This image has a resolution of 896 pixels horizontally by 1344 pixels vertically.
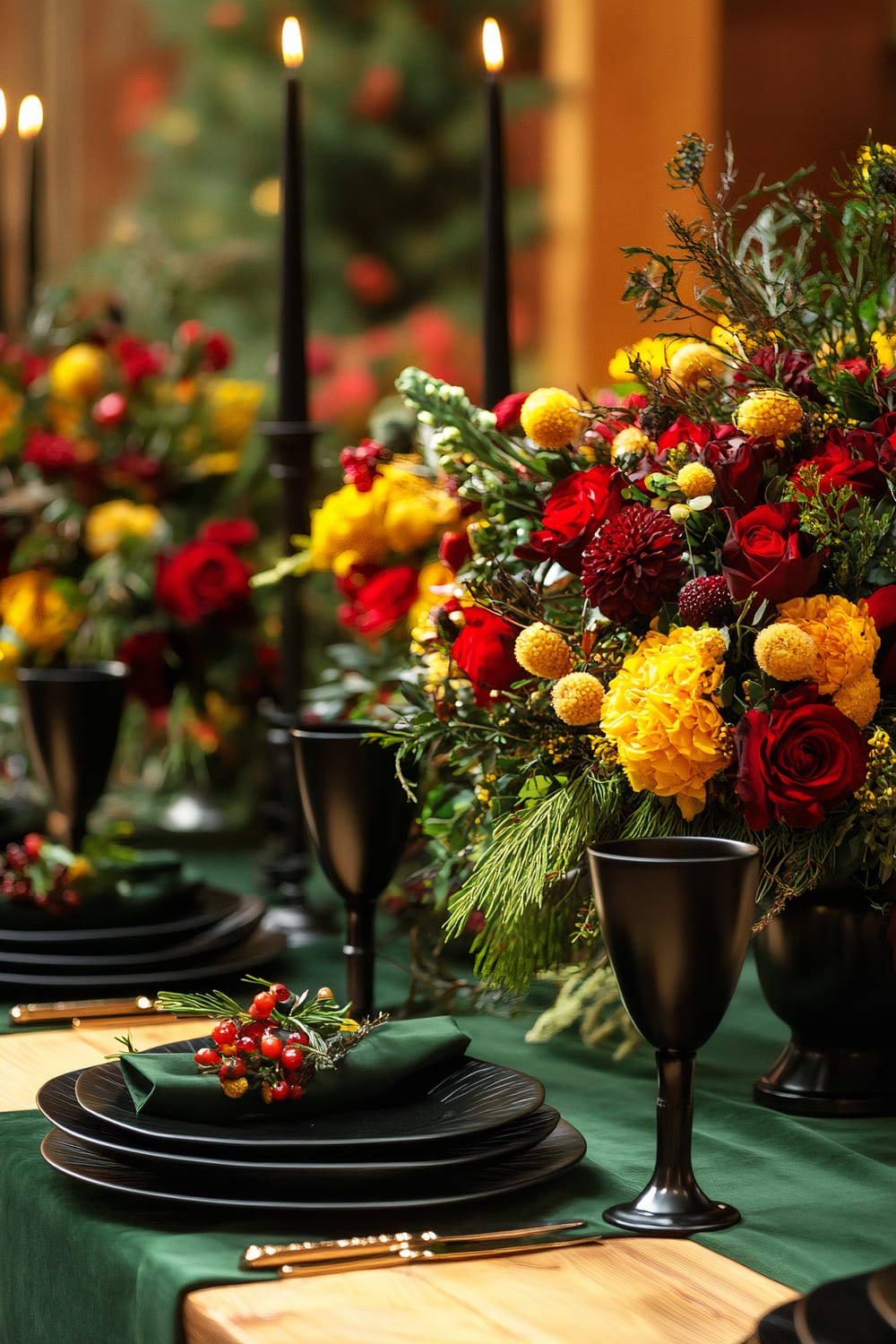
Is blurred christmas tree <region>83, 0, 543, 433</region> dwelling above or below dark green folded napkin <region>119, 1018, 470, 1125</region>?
above

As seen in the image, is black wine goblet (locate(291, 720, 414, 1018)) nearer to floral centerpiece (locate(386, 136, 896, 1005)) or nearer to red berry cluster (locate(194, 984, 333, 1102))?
floral centerpiece (locate(386, 136, 896, 1005))

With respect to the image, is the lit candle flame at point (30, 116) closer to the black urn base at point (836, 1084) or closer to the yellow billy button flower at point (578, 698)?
the yellow billy button flower at point (578, 698)

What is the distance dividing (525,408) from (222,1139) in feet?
1.47

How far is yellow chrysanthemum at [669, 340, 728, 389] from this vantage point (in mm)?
944

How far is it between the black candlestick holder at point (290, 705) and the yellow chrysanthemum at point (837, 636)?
0.58 meters

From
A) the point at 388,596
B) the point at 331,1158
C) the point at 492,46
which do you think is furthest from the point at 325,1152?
the point at 492,46

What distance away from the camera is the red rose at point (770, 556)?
2.63 ft

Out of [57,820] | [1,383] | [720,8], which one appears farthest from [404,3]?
[57,820]

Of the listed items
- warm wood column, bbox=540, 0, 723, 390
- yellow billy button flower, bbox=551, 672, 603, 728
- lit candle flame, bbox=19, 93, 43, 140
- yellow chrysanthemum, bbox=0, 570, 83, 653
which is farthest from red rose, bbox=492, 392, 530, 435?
warm wood column, bbox=540, 0, 723, 390

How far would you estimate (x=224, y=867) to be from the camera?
157cm

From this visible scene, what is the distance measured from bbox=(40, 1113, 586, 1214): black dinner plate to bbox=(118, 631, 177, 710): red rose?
3.04ft

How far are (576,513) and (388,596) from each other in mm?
373

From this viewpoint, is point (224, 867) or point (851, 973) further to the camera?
point (224, 867)

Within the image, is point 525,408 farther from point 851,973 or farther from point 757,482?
point 851,973
